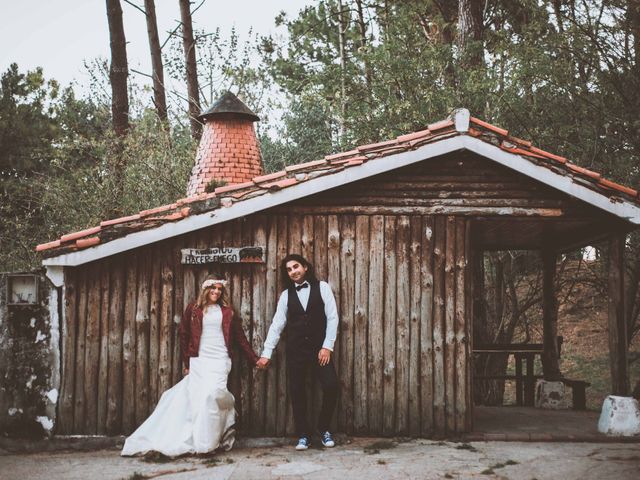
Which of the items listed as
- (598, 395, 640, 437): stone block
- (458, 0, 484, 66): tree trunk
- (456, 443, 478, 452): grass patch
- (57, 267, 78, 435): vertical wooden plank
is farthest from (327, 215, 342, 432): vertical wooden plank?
(458, 0, 484, 66): tree trunk

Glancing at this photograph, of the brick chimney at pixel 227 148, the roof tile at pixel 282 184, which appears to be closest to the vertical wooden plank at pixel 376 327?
the roof tile at pixel 282 184

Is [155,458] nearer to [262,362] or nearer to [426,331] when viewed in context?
[262,362]

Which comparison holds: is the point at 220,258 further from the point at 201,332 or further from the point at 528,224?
the point at 528,224

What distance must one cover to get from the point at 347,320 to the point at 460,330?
127cm

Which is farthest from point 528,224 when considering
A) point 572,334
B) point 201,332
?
point 572,334

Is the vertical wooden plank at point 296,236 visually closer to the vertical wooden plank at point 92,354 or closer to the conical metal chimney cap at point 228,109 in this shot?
the vertical wooden plank at point 92,354

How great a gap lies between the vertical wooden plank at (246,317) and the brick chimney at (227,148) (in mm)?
4172

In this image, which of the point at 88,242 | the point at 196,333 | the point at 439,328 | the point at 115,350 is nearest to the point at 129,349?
the point at 115,350

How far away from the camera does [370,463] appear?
643 cm

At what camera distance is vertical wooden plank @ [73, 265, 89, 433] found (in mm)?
7457

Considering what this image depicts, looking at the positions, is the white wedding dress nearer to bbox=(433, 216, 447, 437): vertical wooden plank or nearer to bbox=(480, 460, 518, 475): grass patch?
bbox=(433, 216, 447, 437): vertical wooden plank

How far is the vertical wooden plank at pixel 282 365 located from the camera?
759cm

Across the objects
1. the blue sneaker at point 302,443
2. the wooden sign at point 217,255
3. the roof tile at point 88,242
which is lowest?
the blue sneaker at point 302,443

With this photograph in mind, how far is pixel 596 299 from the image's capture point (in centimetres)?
2200
